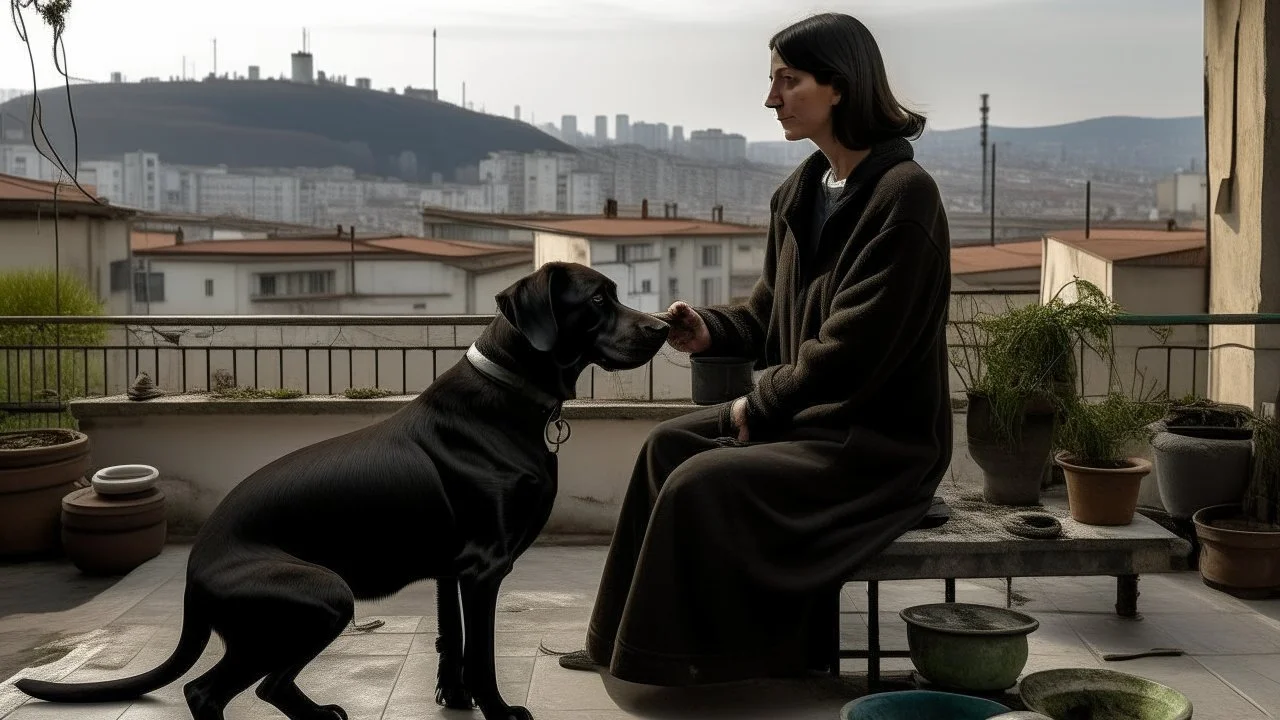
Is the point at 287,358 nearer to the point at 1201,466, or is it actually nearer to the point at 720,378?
the point at 1201,466

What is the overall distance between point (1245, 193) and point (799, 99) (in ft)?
12.3

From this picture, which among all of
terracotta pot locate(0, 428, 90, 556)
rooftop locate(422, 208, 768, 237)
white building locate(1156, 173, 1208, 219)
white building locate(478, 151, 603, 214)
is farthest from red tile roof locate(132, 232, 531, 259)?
white building locate(1156, 173, 1208, 219)

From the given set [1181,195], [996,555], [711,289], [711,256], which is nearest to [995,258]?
[711,256]

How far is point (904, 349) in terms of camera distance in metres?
Result: 3.36

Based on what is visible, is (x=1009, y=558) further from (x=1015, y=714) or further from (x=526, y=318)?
(x=526, y=318)

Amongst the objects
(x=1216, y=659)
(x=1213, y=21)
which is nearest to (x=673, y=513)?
(x=1216, y=659)

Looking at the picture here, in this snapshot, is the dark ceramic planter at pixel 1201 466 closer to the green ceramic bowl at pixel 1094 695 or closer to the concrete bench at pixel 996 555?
the concrete bench at pixel 996 555

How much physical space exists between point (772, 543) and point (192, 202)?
76.3m

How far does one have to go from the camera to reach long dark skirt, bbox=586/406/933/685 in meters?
3.29

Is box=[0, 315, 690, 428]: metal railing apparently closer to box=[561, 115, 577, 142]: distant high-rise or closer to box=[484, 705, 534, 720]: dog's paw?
box=[484, 705, 534, 720]: dog's paw

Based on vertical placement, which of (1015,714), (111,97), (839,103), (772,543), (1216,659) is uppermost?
(111,97)

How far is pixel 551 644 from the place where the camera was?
13.5 feet

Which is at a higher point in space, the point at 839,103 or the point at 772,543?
the point at 839,103

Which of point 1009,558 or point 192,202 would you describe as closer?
point 1009,558
